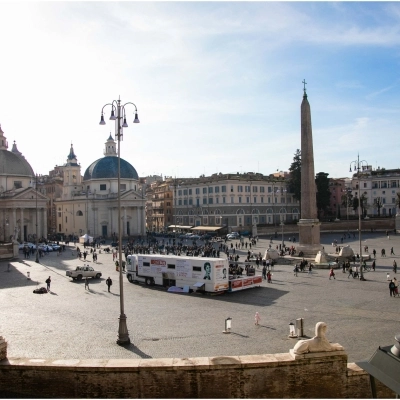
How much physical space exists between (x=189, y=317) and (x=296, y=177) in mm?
60913

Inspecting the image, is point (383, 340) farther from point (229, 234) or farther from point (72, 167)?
point (72, 167)

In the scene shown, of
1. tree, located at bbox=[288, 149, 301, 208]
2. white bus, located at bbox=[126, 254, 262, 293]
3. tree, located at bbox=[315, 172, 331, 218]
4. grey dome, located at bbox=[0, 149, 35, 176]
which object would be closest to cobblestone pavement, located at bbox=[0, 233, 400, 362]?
white bus, located at bbox=[126, 254, 262, 293]

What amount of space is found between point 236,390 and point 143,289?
695 inches

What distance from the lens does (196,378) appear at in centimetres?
843

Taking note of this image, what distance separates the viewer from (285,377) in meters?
8.52

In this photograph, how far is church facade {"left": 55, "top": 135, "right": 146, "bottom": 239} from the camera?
73.7 m

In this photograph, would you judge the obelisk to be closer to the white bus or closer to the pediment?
the white bus

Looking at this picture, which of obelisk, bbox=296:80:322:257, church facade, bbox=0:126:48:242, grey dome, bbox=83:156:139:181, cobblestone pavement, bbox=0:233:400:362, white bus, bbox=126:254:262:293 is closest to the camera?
cobblestone pavement, bbox=0:233:400:362

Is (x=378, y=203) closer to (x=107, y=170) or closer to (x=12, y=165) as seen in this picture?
(x=107, y=170)

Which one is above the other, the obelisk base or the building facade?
the building facade

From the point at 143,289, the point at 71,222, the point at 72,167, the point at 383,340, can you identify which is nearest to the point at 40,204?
the point at 71,222

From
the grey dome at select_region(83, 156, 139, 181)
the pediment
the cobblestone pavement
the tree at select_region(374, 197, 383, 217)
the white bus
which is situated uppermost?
the grey dome at select_region(83, 156, 139, 181)

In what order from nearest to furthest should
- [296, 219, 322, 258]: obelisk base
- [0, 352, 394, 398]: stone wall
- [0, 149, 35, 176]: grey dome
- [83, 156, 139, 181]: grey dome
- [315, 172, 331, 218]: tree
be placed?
1. [0, 352, 394, 398]: stone wall
2. [296, 219, 322, 258]: obelisk base
3. [0, 149, 35, 176]: grey dome
4. [83, 156, 139, 181]: grey dome
5. [315, 172, 331, 218]: tree

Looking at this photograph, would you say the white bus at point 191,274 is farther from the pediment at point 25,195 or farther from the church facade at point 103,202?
the church facade at point 103,202
